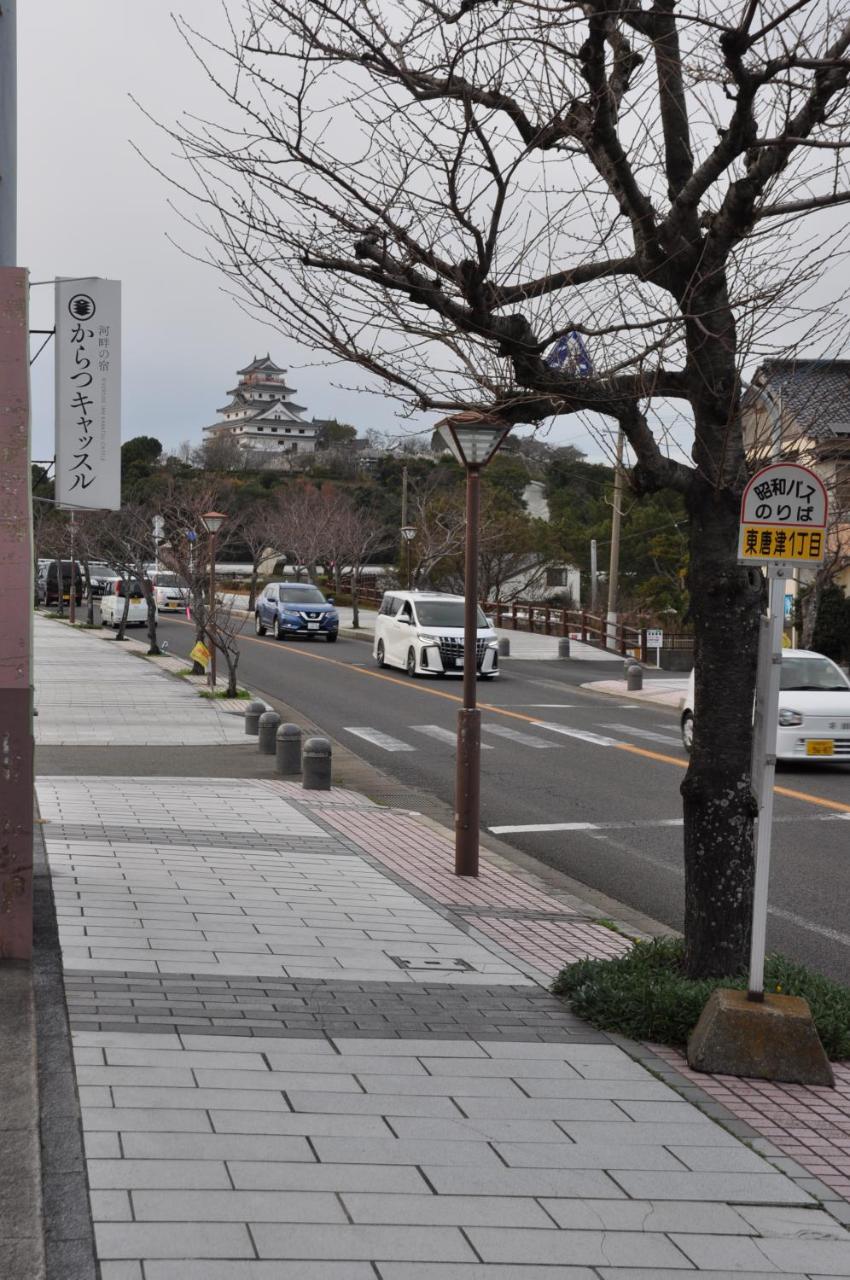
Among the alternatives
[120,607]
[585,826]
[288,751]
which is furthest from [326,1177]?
[120,607]

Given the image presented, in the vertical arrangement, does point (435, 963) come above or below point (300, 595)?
below

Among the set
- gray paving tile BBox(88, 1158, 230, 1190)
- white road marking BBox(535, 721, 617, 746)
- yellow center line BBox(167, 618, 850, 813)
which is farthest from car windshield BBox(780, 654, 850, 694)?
gray paving tile BBox(88, 1158, 230, 1190)

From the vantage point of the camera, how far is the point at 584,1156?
4.73m

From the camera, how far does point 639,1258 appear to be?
3.96 meters

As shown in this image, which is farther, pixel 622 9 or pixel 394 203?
pixel 394 203

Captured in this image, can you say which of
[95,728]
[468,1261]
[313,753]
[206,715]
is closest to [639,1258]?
[468,1261]

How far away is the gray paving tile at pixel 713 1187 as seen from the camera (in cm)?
448

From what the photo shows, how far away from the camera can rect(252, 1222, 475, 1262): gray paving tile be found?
12.5 feet

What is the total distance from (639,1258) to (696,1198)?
1.84 feet

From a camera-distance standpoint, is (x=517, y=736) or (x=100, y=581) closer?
(x=517, y=736)

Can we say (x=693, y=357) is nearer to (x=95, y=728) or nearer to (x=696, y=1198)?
(x=696, y=1198)

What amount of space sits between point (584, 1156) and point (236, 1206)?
1.28m

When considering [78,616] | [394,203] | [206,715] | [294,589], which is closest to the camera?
[394,203]

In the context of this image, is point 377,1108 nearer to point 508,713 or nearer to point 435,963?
point 435,963
